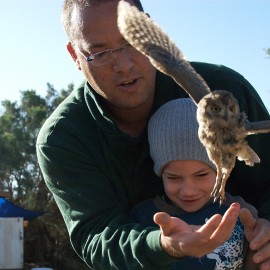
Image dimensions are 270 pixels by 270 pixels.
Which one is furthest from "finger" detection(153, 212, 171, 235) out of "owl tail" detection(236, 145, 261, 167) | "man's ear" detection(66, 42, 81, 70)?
"man's ear" detection(66, 42, 81, 70)

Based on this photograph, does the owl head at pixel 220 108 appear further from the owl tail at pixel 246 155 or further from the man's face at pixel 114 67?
the man's face at pixel 114 67

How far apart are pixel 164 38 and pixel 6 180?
13.1 m

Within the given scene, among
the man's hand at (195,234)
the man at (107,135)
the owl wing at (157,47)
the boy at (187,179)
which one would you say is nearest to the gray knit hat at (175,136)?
the boy at (187,179)

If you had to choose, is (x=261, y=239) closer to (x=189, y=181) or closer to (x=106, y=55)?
(x=189, y=181)

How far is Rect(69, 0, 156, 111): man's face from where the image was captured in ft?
9.71

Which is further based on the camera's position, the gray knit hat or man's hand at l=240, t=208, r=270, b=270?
the gray knit hat

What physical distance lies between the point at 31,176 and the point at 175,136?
503 inches

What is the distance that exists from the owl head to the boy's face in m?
0.73

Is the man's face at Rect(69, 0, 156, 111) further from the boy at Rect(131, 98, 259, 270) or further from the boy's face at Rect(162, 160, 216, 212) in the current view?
the boy's face at Rect(162, 160, 216, 212)

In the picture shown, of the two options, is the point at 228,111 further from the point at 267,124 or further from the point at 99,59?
the point at 99,59

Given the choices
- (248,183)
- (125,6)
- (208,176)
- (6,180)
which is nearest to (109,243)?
(208,176)

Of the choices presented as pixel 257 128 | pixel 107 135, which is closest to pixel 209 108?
pixel 257 128

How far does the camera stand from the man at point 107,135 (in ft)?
9.73

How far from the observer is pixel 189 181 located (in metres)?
2.84
